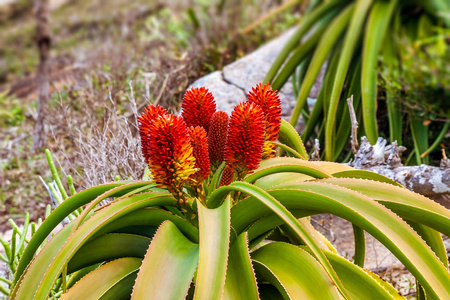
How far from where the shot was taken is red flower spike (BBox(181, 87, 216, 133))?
4.84ft

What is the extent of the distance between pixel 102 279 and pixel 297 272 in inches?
20.0

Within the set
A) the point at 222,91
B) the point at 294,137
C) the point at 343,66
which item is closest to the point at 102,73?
the point at 222,91

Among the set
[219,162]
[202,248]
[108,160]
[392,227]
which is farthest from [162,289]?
[108,160]

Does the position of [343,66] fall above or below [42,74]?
below

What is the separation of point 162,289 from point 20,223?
254cm

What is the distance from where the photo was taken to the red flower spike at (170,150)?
4.02ft

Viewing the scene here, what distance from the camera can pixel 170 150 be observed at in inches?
48.9

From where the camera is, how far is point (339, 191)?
1288mm

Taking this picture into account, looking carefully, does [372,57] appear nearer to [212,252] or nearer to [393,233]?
[393,233]

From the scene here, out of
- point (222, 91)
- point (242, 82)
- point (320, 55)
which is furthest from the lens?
point (242, 82)

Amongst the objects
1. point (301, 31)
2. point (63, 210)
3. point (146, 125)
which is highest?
point (301, 31)

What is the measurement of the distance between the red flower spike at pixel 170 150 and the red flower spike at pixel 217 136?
5.6 inches

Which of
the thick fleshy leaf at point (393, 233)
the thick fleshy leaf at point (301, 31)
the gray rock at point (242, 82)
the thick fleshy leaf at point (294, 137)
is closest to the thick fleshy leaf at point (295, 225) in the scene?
the thick fleshy leaf at point (393, 233)

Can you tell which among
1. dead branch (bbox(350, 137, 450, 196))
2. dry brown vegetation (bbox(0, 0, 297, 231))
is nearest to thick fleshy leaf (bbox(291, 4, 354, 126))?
dead branch (bbox(350, 137, 450, 196))
